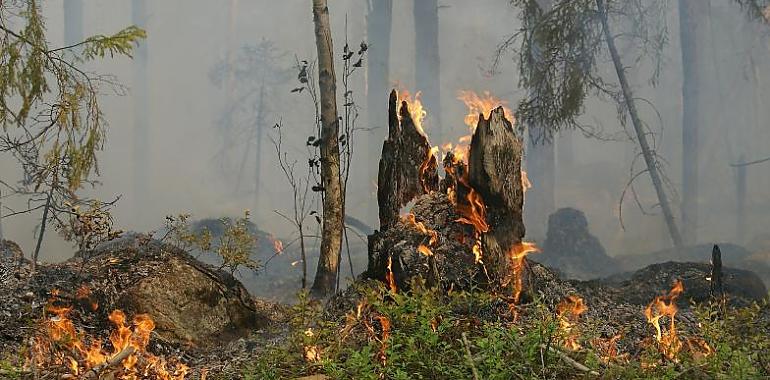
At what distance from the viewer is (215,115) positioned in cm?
5419

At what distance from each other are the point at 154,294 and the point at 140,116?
44953mm

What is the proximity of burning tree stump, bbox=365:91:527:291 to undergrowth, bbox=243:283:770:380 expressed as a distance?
0.89 metres

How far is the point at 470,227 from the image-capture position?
267 inches

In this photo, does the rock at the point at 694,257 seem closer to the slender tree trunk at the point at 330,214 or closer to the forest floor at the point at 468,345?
the slender tree trunk at the point at 330,214

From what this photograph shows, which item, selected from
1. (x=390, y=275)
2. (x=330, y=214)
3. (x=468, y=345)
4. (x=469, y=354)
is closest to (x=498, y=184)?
(x=390, y=275)

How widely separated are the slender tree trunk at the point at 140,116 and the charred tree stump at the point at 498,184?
39789mm

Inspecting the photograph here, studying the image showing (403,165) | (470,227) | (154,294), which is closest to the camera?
(470,227)

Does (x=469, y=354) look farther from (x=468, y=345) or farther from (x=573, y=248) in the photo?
(x=573, y=248)

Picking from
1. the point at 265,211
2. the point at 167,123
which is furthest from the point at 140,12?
the point at 265,211

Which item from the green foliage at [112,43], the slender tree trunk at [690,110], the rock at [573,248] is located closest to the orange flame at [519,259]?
the green foliage at [112,43]

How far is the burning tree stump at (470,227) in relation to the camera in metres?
6.49

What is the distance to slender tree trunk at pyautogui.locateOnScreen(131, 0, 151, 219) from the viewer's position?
43688 millimetres

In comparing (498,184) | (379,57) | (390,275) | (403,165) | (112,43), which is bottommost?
(390,275)

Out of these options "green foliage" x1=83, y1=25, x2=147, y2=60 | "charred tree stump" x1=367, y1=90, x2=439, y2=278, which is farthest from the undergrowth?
"green foliage" x1=83, y1=25, x2=147, y2=60
